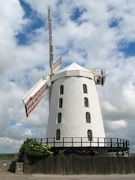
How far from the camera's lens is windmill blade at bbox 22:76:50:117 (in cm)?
2768

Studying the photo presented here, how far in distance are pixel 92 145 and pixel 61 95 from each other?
8.15 metres

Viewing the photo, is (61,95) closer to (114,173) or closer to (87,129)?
(87,129)

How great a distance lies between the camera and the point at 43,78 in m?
33.2

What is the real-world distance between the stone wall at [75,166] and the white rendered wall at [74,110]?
4935 millimetres

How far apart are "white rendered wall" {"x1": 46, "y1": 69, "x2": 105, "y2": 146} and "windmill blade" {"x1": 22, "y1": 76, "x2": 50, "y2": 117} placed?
5.51ft

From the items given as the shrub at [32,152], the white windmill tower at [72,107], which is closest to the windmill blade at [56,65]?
the white windmill tower at [72,107]

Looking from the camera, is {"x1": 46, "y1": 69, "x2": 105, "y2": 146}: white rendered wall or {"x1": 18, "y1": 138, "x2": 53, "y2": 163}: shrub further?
{"x1": 46, "y1": 69, "x2": 105, "y2": 146}: white rendered wall

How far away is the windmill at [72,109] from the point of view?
26.6 meters

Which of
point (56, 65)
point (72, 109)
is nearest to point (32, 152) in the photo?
point (72, 109)

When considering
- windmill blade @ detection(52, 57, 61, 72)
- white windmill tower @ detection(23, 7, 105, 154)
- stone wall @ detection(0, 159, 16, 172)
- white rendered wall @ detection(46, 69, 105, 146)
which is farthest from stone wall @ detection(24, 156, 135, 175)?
windmill blade @ detection(52, 57, 61, 72)

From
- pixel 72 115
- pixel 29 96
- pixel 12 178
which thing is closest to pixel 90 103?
pixel 72 115

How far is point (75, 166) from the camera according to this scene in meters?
20.9

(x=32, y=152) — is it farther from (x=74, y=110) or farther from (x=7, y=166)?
(x=74, y=110)

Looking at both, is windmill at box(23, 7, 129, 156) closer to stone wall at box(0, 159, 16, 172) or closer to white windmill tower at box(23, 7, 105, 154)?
white windmill tower at box(23, 7, 105, 154)
